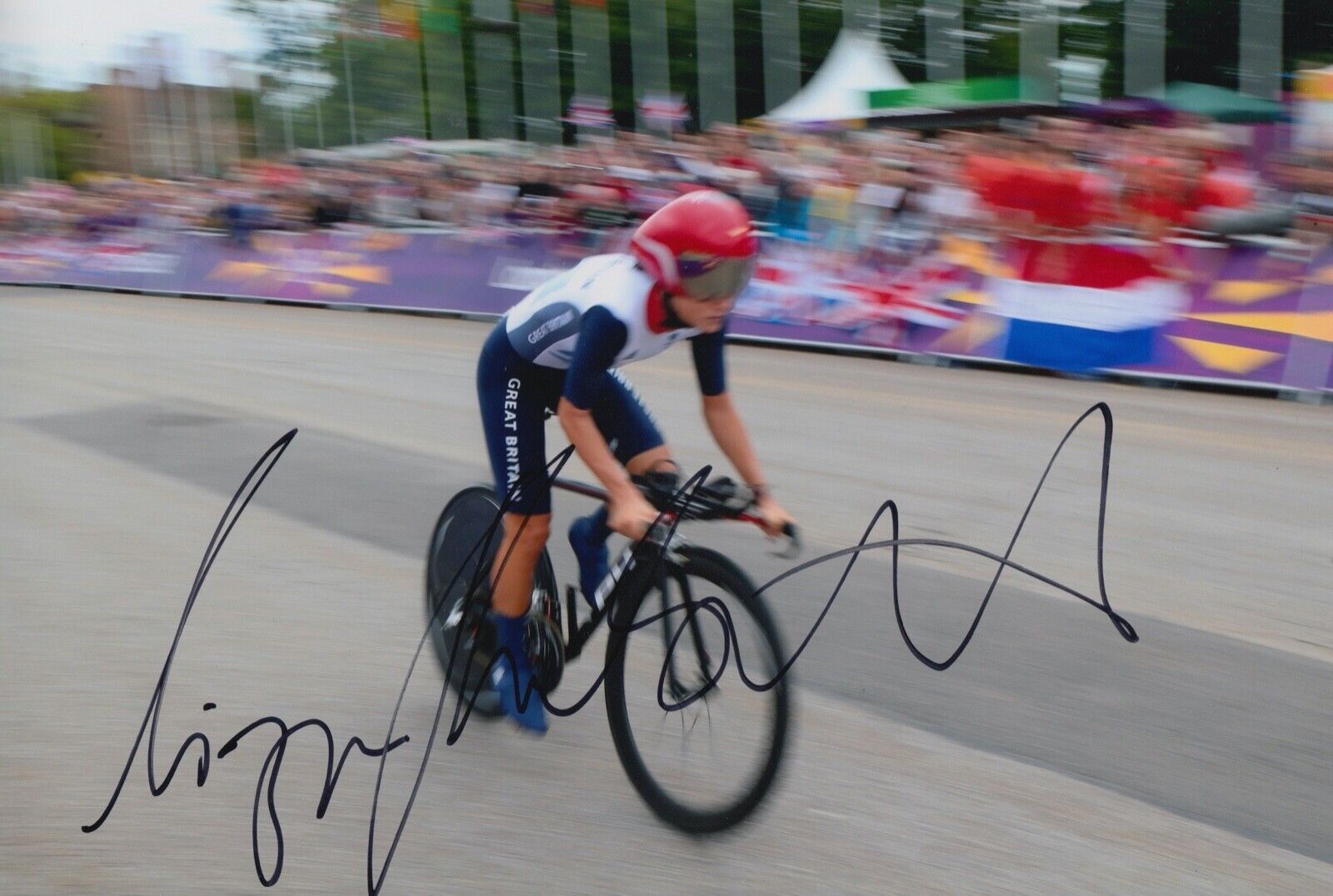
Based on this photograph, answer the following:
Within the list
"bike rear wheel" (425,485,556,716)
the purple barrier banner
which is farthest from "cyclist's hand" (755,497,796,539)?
the purple barrier banner

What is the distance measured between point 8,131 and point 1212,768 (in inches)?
2041

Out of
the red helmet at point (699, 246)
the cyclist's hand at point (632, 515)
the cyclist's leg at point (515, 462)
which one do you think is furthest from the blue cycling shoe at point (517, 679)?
the red helmet at point (699, 246)

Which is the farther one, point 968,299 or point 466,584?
point 968,299

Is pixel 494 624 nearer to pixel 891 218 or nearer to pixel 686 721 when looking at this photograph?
pixel 686 721

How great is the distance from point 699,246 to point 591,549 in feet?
3.26

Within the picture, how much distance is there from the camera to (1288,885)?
3055 mm

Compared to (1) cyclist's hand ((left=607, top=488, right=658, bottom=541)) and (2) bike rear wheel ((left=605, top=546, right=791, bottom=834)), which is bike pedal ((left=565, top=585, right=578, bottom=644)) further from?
(1) cyclist's hand ((left=607, top=488, right=658, bottom=541))

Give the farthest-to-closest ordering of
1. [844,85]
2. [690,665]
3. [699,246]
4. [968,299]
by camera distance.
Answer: [844,85] < [968,299] < [690,665] < [699,246]

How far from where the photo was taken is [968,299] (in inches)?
466

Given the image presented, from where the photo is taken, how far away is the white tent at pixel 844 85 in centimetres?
2092

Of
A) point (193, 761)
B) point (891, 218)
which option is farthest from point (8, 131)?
point (193, 761)

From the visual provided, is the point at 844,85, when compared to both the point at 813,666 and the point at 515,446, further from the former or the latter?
the point at 515,446

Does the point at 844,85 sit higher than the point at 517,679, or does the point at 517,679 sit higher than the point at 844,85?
the point at 844,85

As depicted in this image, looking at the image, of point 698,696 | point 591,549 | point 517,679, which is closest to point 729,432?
point 591,549
